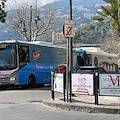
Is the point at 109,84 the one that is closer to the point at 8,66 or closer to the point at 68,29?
the point at 68,29

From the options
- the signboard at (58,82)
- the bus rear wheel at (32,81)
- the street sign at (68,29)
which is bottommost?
the bus rear wheel at (32,81)

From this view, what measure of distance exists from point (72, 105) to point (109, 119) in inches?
84.4

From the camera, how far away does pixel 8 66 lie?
2127 cm

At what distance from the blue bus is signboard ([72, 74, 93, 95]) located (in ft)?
32.4

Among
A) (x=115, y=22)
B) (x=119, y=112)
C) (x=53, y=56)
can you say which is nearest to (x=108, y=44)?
(x=53, y=56)

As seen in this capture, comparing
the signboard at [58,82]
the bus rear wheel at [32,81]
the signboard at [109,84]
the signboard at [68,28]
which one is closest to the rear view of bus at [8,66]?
the bus rear wheel at [32,81]

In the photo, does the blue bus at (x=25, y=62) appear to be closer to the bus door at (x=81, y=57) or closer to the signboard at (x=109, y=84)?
the bus door at (x=81, y=57)

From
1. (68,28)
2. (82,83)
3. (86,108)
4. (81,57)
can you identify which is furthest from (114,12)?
(81,57)

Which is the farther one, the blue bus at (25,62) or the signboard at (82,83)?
the blue bus at (25,62)

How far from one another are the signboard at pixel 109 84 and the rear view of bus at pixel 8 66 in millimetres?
10872

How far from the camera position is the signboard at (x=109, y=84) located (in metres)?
11.2

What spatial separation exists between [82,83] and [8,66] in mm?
10364

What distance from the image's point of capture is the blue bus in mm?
21297

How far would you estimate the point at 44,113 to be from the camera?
422 inches
